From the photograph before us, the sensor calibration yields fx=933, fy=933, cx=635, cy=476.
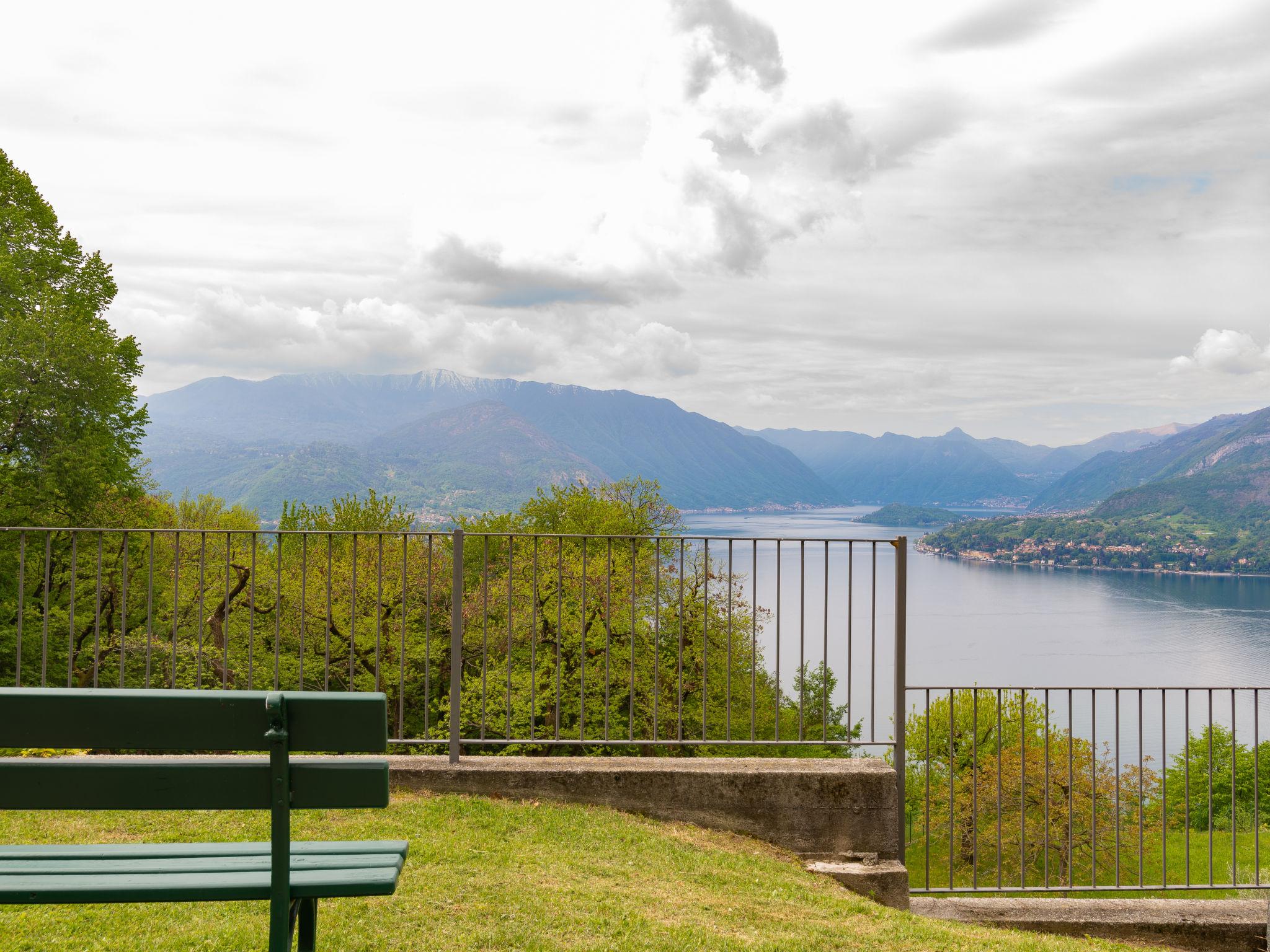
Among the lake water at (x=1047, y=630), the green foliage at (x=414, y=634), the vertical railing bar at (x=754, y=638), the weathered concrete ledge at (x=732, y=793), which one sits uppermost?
the vertical railing bar at (x=754, y=638)

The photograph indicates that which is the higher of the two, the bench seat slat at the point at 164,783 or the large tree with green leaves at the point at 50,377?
the large tree with green leaves at the point at 50,377

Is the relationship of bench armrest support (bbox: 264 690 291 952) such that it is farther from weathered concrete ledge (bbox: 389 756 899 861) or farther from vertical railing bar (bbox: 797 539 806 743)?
weathered concrete ledge (bbox: 389 756 899 861)

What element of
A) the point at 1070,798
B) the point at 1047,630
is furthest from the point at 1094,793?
the point at 1047,630

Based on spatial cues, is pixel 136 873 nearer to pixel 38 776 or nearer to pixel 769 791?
pixel 38 776

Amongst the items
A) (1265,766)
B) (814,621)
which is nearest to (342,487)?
A: (814,621)

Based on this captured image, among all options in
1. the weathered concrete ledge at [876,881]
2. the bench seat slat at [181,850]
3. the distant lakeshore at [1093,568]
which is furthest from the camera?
the distant lakeshore at [1093,568]

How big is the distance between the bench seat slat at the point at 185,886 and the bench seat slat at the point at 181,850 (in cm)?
14

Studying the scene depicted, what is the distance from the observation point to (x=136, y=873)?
8.84ft

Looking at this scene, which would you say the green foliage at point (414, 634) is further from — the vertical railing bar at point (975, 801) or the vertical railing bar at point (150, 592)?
the vertical railing bar at point (150, 592)

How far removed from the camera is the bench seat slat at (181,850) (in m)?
2.81

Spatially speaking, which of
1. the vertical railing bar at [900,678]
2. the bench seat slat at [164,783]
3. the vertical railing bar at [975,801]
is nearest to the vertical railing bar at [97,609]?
the bench seat slat at [164,783]

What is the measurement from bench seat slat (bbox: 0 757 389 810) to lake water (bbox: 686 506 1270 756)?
3617 cm

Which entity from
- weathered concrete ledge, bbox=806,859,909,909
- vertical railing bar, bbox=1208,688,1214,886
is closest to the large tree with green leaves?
weathered concrete ledge, bbox=806,859,909,909

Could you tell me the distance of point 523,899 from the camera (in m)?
3.93
